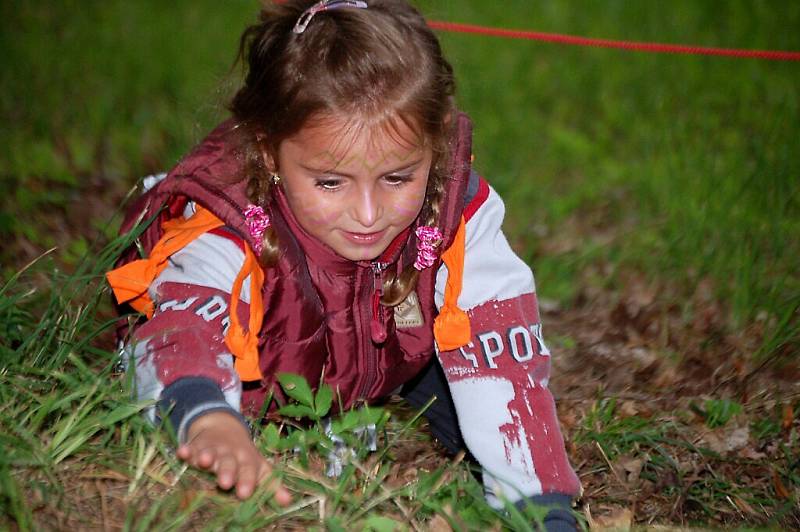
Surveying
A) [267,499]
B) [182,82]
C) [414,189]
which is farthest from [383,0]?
[182,82]

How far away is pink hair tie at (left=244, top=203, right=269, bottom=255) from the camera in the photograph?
7.75 ft

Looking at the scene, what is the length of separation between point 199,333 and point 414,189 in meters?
0.61

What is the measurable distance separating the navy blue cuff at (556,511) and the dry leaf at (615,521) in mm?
55

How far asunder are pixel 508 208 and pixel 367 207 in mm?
2121

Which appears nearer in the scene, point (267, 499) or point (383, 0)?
point (267, 499)

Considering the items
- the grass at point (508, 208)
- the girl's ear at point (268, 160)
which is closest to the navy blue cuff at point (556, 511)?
the grass at point (508, 208)

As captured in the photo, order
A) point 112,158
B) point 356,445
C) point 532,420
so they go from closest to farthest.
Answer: point 356,445
point 532,420
point 112,158

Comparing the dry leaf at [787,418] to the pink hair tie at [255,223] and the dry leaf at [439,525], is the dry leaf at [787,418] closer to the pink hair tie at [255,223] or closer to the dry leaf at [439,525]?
the dry leaf at [439,525]

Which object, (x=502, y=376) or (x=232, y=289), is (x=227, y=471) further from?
(x=502, y=376)

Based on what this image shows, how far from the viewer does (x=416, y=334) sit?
2740mm

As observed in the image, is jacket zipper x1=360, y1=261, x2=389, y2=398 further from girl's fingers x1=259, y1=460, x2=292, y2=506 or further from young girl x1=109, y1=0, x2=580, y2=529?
girl's fingers x1=259, y1=460, x2=292, y2=506

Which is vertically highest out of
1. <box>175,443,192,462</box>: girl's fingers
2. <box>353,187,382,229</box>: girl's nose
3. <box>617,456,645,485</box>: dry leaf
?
<box>353,187,382,229</box>: girl's nose

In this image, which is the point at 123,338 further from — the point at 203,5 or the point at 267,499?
the point at 203,5

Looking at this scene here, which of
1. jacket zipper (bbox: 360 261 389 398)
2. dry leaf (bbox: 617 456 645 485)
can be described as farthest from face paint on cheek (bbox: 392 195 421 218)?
dry leaf (bbox: 617 456 645 485)
